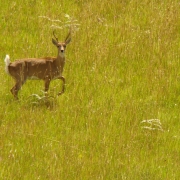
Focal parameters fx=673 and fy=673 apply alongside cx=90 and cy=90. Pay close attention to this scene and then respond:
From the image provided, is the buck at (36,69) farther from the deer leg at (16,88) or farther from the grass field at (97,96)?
the grass field at (97,96)

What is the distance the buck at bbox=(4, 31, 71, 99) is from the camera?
435 inches

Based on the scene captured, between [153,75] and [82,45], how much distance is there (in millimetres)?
1831

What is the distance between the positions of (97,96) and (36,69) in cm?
121

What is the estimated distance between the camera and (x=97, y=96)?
10938 millimetres

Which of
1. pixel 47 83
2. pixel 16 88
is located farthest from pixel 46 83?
pixel 16 88

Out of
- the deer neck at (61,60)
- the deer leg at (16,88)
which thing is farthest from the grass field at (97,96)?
the deer neck at (61,60)

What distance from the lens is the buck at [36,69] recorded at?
11.0 meters

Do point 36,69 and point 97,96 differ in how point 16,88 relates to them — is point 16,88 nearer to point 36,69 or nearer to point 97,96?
point 36,69

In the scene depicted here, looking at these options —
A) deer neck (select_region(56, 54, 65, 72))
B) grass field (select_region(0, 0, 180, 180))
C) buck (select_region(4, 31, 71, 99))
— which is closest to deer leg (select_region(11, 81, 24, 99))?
buck (select_region(4, 31, 71, 99))

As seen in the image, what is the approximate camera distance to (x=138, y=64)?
12.3m

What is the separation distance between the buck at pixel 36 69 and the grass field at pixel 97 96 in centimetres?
18

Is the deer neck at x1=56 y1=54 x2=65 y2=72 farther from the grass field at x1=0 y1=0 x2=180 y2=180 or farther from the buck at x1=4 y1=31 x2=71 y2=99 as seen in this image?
the grass field at x1=0 y1=0 x2=180 y2=180

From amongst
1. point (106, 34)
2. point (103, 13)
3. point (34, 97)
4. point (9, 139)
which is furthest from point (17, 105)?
point (103, 13)

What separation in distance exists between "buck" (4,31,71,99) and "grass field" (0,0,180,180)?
18cm
